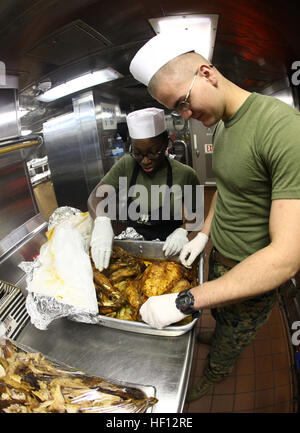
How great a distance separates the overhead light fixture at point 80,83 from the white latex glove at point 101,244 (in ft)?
2.27

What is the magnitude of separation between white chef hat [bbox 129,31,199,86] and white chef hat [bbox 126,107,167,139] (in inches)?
15.6

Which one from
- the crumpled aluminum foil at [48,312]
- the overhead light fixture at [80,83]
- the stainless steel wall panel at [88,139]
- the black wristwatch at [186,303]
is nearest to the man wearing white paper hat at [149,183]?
the stainless steel wall panel at [88,139]

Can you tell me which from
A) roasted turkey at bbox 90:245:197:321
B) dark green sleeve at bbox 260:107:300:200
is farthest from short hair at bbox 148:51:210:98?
roasted turkey at bbox 90:245:197:321

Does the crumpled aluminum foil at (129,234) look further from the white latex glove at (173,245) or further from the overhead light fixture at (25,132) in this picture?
the overhead light fixture at (25,132)

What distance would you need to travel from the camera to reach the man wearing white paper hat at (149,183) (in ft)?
4.09

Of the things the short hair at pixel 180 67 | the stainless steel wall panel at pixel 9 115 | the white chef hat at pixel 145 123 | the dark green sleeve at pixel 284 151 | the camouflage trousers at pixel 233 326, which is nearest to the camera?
the dark green sleeve at pixel 284 151

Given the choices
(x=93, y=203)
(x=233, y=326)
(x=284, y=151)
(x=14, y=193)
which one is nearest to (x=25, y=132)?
(x=14, y=193)

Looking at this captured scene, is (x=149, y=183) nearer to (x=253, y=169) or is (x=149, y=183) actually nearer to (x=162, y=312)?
(x=253, y=169)

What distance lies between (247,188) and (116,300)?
28.3 inches

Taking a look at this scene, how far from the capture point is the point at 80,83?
1.02 metres

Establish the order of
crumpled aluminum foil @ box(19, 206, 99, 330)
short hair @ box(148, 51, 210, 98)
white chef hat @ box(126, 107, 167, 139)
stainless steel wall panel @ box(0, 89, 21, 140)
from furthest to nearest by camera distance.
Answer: white chef hat @ box(126, 107, 167, 139) < stainless steel wall panel @ box(0, 89, 21, 140) < crumpled aluminum foil @ box(19, 206, 99, 330) < short hair @ box(148, 51, 210, 98)

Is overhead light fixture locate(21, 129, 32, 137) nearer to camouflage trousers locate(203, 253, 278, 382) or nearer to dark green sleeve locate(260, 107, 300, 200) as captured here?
dark green sleeve locate(260, 107, 300, 200)

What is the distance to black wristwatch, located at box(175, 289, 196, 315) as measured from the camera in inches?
30.3

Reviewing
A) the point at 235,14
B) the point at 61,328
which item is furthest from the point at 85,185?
the point at 235,14
